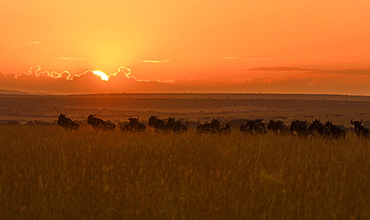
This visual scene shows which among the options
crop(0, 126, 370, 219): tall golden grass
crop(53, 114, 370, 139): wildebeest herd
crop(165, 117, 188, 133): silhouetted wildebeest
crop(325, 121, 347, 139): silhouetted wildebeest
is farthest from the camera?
crop(165, 117, 188, 133): silhouetted wildebeest

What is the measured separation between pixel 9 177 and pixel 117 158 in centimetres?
265

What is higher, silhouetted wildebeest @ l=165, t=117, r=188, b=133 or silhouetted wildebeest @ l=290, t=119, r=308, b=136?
silhouetted wildebeest @ l=290, t=119, r=308, b=136

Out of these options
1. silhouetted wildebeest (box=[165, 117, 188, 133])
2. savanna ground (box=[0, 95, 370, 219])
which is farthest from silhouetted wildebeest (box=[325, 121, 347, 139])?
silhouetted wildebeest (box=[165, 117, 188, 133])

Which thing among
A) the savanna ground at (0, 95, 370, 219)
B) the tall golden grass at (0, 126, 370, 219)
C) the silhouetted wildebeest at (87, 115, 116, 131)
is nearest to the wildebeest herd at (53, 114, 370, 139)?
the silhouetted wildebeest at (87, 115, 116, 131)

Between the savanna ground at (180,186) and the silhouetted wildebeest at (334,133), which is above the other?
the silhouetted wildebeest at (334,133)

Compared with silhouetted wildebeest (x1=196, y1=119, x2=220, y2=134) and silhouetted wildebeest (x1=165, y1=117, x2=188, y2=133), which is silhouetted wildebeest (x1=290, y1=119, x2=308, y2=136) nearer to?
silhouetted wildebeest (x1=196, y1=119, x2=220, y2=134)

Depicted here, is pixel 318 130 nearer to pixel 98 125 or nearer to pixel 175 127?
pixel 175 127

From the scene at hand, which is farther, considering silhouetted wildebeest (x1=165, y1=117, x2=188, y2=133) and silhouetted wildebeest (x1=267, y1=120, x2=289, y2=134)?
silhouetted wildebeest (x1=267, y1=120, x2=289, y2=134)

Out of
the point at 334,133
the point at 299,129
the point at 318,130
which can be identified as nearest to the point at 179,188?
the point at 334,133

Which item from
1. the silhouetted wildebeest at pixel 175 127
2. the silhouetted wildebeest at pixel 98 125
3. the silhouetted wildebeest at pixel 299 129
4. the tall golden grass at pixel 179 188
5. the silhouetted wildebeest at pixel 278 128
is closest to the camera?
the tall golden grass at pixel 179 188

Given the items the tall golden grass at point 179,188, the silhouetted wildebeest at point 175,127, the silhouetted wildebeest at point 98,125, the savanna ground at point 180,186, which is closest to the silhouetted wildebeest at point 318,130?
the silhouetted wildebeest at point 175,127

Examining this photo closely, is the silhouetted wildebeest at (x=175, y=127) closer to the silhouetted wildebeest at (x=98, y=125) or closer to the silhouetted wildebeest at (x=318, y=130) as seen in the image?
the silhouetted wildebeest at (x=98, y=125)

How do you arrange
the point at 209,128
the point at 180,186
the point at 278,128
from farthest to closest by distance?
the point at 278,128 < the point at 209,128 < the point at 180,186

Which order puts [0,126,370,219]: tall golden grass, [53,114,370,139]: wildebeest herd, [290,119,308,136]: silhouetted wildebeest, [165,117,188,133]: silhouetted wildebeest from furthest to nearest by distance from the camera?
[165,117,188,133]: silhouetted wildebeest
[290,119,308,136]: silhouetted wildebeest
[53,114,370,139]: wildebeest herd
[0,126,370,219]: tall golden grass
